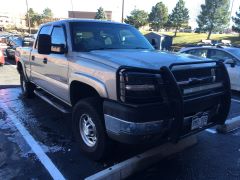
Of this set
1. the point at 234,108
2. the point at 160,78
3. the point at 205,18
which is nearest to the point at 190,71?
the point at 160,78

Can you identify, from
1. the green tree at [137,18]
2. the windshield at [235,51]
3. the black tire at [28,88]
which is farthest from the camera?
the green tree at [137,18]

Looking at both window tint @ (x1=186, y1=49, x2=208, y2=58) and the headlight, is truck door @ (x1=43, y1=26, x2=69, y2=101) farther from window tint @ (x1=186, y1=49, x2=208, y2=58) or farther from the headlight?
window tint @ (x1=186, y1=49, x2=208, y2=58)

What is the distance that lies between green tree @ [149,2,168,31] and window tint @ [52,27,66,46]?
54.5 metres

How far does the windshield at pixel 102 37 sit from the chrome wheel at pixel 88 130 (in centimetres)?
112

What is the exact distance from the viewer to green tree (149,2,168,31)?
57688mm

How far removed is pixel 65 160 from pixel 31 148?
0.73 m

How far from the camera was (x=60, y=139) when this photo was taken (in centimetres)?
495

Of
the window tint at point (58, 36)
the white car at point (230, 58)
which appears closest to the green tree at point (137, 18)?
the white car at point (230, 58)

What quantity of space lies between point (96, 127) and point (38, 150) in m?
1.29

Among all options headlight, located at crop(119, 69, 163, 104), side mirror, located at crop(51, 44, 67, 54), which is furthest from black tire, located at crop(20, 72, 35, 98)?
headlight, located at crop(119, 69, 163, 104)

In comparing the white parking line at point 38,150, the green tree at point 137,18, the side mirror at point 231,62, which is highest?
the green tree at point 137,18

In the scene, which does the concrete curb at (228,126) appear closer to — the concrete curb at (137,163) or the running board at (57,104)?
the concrete curb at (137,163)

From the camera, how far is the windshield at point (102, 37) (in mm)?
4617

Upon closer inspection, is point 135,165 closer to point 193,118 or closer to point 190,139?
point 193,118
